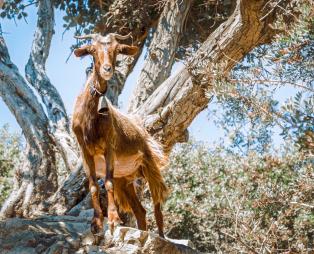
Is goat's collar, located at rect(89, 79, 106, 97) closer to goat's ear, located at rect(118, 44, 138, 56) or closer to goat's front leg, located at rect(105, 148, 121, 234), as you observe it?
goat's ear, located at rect(118, 44, 138, 56)

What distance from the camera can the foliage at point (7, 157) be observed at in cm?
1602

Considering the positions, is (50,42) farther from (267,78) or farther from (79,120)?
(267,78)

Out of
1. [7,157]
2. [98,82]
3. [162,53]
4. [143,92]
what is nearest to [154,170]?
[98,82]

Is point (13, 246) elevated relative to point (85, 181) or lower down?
lower down

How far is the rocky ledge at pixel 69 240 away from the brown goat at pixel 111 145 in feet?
0.49

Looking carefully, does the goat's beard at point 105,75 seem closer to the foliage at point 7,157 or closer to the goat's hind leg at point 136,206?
the goat's hind leg at point 136,206

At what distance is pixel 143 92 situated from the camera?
8.28m

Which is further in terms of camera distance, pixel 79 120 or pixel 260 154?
pixel 260 154

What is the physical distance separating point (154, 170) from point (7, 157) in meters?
12.0

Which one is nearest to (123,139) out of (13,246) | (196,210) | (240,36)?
(13,246)

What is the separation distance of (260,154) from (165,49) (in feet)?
13.7

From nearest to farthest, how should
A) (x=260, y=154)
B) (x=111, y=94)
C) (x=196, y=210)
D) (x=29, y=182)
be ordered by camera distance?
(x=29, y=182)
(x=111, y=94)
(x=260, y=154)
(x=196, y=210)

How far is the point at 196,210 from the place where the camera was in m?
13.9

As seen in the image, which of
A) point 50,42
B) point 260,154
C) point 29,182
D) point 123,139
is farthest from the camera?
point 260,154
